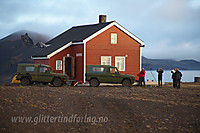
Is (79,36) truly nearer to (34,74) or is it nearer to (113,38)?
(113,38)

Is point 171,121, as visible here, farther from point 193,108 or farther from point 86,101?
point 86,101

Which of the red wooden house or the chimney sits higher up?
the chimney

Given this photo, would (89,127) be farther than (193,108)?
No

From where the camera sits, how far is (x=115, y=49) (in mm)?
33188

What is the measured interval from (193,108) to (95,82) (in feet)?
39.5

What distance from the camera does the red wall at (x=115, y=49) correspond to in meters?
32.1

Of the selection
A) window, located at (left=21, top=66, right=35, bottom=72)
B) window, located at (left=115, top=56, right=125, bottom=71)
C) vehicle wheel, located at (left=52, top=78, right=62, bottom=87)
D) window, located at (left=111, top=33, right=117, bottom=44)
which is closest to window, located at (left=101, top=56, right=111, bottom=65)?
window, located at (left=115, top=56, right=125, bottom=71)

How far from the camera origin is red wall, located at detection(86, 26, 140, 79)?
32.1 metres

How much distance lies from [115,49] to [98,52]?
6.37 feet

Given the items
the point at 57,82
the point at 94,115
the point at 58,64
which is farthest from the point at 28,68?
the point at 94,115

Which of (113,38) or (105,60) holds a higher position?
(113,38)

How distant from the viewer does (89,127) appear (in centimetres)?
1157

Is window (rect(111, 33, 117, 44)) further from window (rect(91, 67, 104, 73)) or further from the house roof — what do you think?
window (rect(91, 67, 104, 73))

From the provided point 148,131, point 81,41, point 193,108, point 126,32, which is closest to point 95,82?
point 81,41
